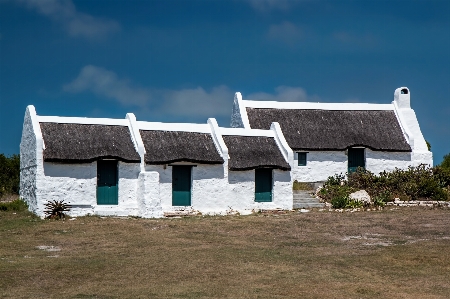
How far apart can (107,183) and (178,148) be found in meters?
3.61

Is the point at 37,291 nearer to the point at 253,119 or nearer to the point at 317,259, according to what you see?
the point at 317,259

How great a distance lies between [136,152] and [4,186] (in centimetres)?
1408

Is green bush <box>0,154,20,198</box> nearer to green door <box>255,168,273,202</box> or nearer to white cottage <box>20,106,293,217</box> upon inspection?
white cottage <box>20,106,293,217</box>

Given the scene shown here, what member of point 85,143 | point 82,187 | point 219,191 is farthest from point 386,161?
point 82,187

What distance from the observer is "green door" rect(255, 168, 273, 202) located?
3203 centimetres

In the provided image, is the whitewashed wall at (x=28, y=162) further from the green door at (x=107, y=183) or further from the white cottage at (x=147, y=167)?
the green door at (x=107, y=183)

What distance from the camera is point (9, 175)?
41.1m

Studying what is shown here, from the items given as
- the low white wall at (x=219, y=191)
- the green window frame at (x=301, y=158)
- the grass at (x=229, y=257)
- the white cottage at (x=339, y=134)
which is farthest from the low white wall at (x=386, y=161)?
the grass at (x=229, y=257)

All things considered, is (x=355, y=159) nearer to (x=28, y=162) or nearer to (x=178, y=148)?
(x=178, y=148)

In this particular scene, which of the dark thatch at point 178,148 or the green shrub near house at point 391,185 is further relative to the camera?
the green shrub near house at point 391,185

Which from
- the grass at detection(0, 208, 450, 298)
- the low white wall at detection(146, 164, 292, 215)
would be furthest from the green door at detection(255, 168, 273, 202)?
the grass at detection(0, 208, 450, 298)

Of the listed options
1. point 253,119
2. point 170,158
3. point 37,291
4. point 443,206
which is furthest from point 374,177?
point 37,291

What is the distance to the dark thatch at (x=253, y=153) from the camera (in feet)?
103

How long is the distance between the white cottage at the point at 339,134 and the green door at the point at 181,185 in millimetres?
7782
